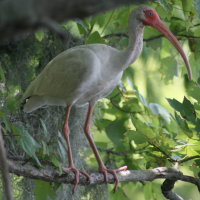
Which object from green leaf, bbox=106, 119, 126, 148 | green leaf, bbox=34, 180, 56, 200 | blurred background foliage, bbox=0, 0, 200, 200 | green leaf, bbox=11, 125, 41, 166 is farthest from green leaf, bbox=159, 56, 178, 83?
green leaf, bbox=11, 125, 41, 166

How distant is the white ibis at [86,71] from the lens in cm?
224

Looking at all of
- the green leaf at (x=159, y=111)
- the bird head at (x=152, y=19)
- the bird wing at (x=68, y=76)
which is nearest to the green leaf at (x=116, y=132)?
the green leaf at (x=159, y=111)

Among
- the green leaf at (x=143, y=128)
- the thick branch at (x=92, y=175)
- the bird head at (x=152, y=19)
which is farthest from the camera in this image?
the bird head at (x=152, y=19)

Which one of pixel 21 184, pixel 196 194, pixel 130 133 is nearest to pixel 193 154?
pixel 130 133

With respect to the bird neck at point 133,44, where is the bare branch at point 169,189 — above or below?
below

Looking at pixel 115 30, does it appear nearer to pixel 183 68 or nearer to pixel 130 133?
pixel 183 68

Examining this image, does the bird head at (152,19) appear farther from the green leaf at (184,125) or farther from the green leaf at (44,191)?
the green leaf at (44,191)

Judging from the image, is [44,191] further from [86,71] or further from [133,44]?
[133,44]

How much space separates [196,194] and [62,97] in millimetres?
3224

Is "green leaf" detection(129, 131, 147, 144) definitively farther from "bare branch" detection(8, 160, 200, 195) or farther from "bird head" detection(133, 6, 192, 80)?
"bird head" detection(133, 6, 192, 80)

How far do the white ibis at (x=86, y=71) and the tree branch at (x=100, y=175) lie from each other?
0.37 feet

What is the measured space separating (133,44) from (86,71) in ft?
1.00

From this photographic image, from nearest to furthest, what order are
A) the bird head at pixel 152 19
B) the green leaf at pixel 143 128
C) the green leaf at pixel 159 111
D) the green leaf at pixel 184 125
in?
1. the green leaf at pixel 184 125
2. the green leaf at pixel 143 128
3. the bird head at pixel 152 19
4. the green leaf at pixel 159 111

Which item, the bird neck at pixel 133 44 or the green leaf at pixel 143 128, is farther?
the bird neck at pixel 133 44
